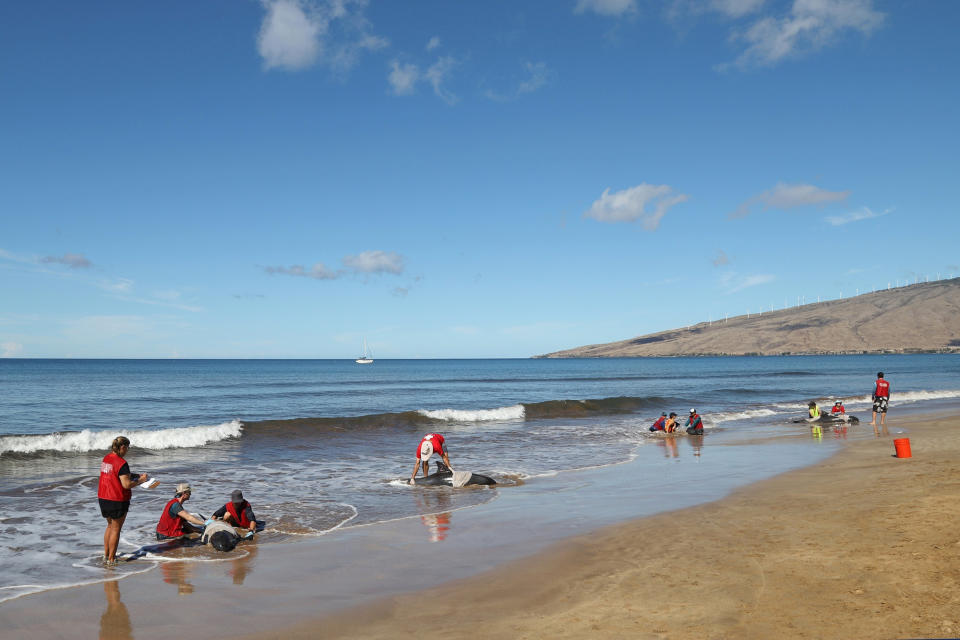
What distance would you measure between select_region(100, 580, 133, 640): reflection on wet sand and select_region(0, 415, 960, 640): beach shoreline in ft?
0.09

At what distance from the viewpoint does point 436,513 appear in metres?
12.8

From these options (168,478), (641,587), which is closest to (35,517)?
(168,478)

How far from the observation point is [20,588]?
8.28m

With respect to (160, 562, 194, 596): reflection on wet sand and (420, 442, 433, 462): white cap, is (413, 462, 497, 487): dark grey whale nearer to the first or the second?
(420, 442, 433, 462): white cap

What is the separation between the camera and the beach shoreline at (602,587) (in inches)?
242

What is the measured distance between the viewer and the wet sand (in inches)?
232

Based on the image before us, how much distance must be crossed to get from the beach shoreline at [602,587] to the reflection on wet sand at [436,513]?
381 mm

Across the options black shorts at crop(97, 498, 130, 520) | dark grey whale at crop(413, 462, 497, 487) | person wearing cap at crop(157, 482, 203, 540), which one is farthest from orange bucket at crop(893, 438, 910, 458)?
black shorts at crop(97, 498, 130, 520)

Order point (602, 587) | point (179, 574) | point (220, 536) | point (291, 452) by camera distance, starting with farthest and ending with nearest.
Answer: point (291, 452) < point (220, 536) < point (179, 574) < point (602, 587)

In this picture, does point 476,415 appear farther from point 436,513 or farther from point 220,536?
point 220,536

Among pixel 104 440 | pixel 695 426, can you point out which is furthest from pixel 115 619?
pixel 695 426

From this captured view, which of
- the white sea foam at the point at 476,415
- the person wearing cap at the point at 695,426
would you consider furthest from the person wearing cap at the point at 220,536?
the white sea foam at the point at 476,415

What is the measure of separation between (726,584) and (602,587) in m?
1.37

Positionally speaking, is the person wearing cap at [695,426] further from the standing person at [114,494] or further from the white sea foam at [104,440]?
the standing person at [114,494]
